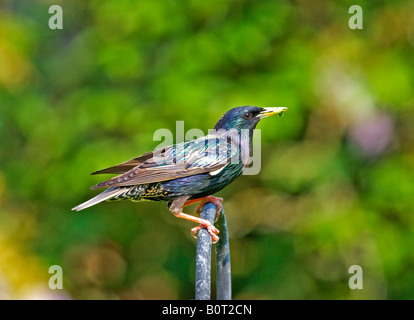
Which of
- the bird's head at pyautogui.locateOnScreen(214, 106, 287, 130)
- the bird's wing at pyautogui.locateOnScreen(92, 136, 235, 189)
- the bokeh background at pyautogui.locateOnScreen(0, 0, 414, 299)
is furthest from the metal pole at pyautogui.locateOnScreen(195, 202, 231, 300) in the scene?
the bokeh background at pyautogui.locateOnScreen(0, 0, 414, 299)

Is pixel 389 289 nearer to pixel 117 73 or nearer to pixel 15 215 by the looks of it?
pixel 117 73

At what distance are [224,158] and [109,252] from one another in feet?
8.67

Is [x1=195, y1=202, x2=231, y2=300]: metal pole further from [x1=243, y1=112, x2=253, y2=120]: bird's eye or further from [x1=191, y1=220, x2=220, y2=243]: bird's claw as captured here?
[x1=243, y1=112, x2=253, y2=120]: bird's eye

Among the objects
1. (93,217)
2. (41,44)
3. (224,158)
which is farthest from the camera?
(41,44)

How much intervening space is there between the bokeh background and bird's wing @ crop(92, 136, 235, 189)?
1.31m

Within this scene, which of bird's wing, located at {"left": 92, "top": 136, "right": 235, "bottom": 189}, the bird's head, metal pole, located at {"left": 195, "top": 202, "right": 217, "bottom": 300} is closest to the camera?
metal pole, located at {"left": 195, "top": 202, "right": 217, "bottom": 300}

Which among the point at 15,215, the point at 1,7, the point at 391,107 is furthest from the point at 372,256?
the point at 1,7

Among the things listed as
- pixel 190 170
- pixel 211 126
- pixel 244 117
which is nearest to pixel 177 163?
pixel 190 170

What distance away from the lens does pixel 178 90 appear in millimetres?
5324

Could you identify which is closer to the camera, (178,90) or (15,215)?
(178,90)

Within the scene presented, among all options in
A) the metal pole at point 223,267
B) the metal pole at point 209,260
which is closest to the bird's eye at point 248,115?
the metal pole at point 209,260

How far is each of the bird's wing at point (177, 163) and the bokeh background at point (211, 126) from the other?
4.29ft

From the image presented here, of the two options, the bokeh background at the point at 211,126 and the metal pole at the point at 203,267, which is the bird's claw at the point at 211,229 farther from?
the bokeh background at the point at 211,126

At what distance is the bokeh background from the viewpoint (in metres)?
5.36
